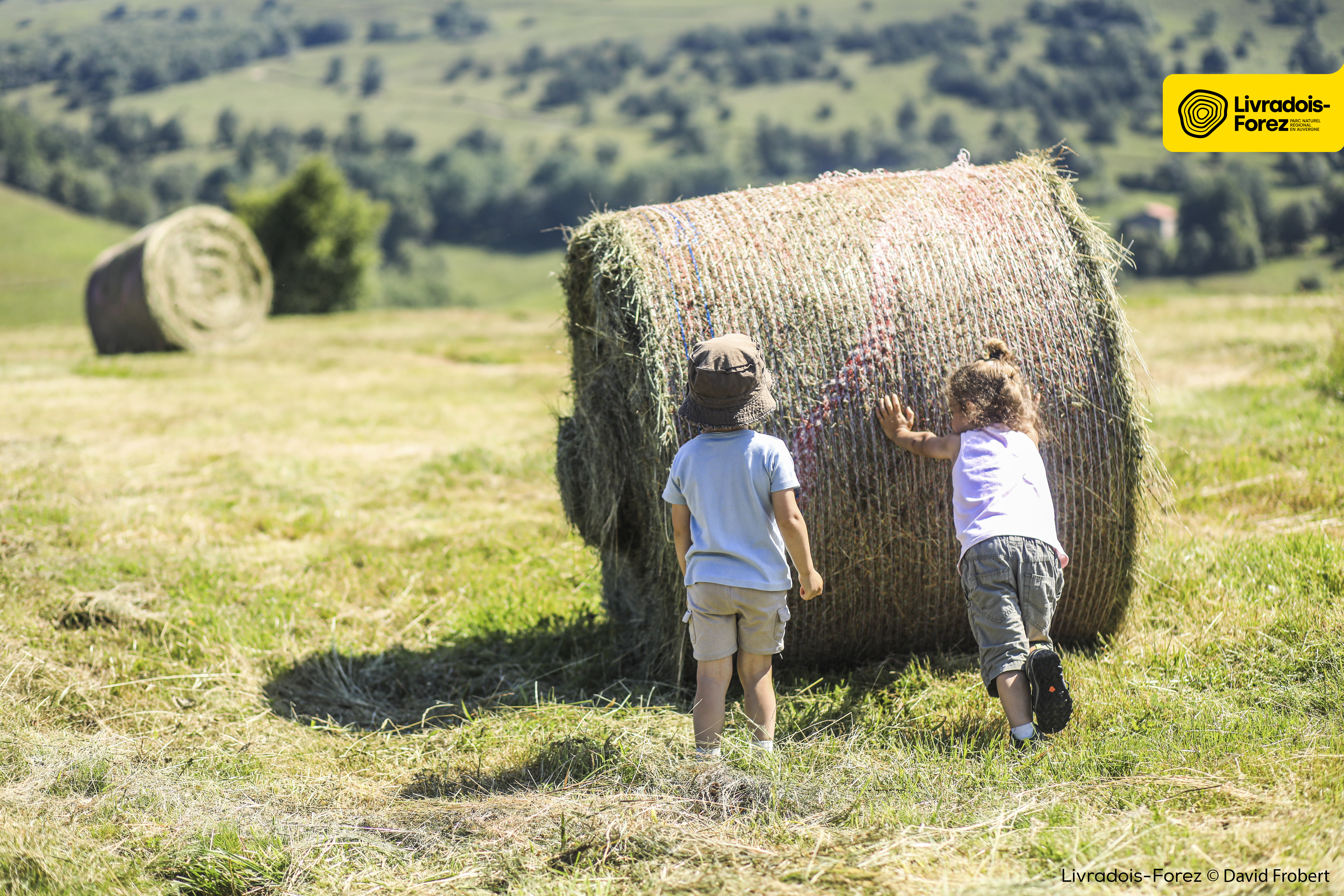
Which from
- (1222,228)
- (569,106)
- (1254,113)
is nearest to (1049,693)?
(1254,113)

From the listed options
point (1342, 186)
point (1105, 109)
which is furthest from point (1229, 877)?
point (1105, 109)

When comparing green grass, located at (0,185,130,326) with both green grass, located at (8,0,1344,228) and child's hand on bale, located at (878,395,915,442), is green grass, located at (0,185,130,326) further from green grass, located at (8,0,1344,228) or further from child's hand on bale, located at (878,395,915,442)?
child's hand on bale, located at (878,395,915,442)

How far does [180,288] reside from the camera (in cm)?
1925

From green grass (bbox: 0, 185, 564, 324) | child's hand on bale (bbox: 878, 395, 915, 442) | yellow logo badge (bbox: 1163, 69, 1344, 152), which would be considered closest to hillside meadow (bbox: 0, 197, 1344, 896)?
child's hand on bale (bbox: 878, 395, 915, 442)

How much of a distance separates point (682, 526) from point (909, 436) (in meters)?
1.20

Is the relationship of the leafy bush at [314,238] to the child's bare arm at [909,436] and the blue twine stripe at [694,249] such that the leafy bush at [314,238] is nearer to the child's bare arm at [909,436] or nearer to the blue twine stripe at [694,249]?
the blue twine stripe at [694,249]

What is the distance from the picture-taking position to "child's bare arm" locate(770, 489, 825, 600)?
428 cm

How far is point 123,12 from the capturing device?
8206 centimetres

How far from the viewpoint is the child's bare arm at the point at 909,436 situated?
15.7 feet

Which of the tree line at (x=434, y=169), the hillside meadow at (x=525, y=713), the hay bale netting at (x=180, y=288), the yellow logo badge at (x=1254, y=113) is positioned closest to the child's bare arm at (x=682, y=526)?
the hillside meadow at (x=525, y=713)

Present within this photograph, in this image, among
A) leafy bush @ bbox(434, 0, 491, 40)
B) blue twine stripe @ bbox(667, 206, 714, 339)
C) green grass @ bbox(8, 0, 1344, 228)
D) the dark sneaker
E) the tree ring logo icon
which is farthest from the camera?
leafy bush @ bbox(434, 0, 491, 40)

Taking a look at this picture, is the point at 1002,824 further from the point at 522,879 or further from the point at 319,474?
the point at 319,474

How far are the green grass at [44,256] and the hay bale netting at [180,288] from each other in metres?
23.0

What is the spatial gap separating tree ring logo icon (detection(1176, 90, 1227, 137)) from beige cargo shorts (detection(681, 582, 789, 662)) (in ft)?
22.3
